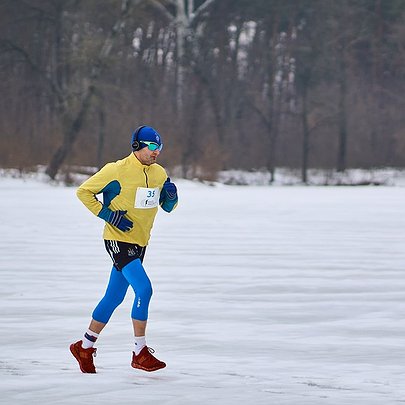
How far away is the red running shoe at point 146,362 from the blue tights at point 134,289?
8.0 inches

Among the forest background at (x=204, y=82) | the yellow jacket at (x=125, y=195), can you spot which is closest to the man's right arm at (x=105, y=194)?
the yellow jacket at (x=125, y=195)

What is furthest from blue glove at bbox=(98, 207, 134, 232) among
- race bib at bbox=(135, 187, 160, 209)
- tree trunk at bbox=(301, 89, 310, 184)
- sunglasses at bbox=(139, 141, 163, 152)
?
tree trunk at bbox=(301, 89, 310, 184)

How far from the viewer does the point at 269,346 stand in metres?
8.10

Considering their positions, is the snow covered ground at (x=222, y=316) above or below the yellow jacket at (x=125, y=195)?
below

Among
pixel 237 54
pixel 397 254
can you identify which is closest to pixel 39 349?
pixel 397 254

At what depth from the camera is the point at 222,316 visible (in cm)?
961

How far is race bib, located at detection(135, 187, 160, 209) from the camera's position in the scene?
692 centimetres

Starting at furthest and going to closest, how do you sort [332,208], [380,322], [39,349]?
[332,208] → [380,322] → [39,349]

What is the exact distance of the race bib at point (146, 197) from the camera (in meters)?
6.92

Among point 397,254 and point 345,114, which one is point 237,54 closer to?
point 345,114

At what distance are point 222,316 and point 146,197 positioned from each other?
2.86 meters

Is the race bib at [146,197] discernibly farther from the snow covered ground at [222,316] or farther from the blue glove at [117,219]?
the snow covered ground at [222,316]

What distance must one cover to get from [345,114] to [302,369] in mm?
49038

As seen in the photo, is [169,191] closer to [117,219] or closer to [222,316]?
[117,219]
